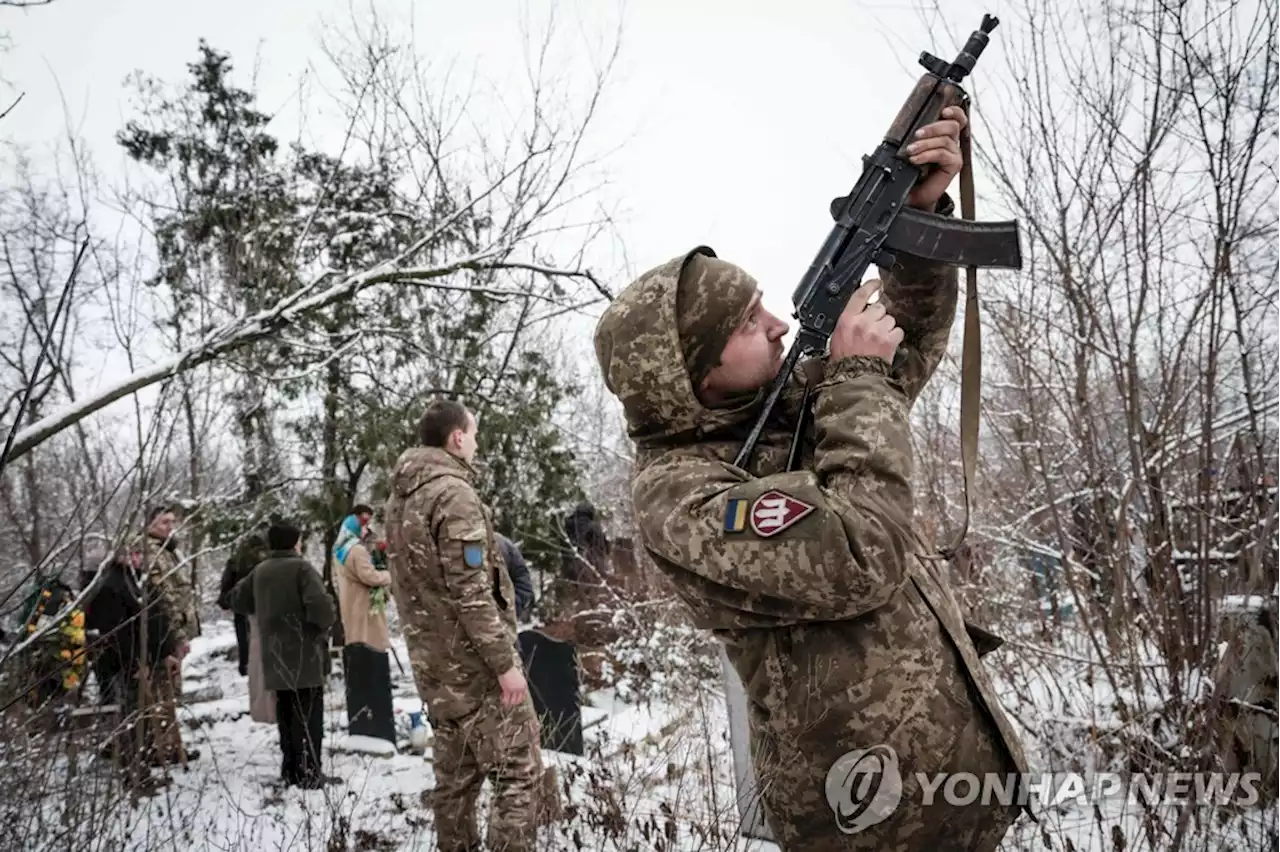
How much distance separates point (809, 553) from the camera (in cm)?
123

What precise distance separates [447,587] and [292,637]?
258cm

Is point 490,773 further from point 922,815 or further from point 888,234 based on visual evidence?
point 888,234

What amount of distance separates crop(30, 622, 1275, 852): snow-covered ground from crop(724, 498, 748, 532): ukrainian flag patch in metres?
0.90

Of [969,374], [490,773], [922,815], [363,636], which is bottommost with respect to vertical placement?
[490,773]

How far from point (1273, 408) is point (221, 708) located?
805cm

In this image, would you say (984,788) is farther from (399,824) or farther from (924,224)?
(399,824)

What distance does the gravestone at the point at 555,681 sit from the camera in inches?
206

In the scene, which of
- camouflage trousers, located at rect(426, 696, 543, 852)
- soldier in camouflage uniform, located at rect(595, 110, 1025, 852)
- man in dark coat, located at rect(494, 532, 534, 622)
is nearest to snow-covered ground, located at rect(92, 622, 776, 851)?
camouflage trousers, located at rect(426, 696, 543, 852)

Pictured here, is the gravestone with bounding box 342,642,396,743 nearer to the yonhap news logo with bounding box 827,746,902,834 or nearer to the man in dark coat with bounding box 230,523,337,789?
the man in dark coat with bounding box 230,523,337,789

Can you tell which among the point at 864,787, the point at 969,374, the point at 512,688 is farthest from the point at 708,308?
the point at 512,688

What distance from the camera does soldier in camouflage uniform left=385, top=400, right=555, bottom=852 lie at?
3152mm

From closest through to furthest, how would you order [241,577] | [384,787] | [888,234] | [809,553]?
[809,553] < [888,234] < [384,787] < [241,577]

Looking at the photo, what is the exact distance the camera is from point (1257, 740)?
9.68 feet

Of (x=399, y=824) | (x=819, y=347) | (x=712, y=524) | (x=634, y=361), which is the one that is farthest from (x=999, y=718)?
(x=399, y=824)
